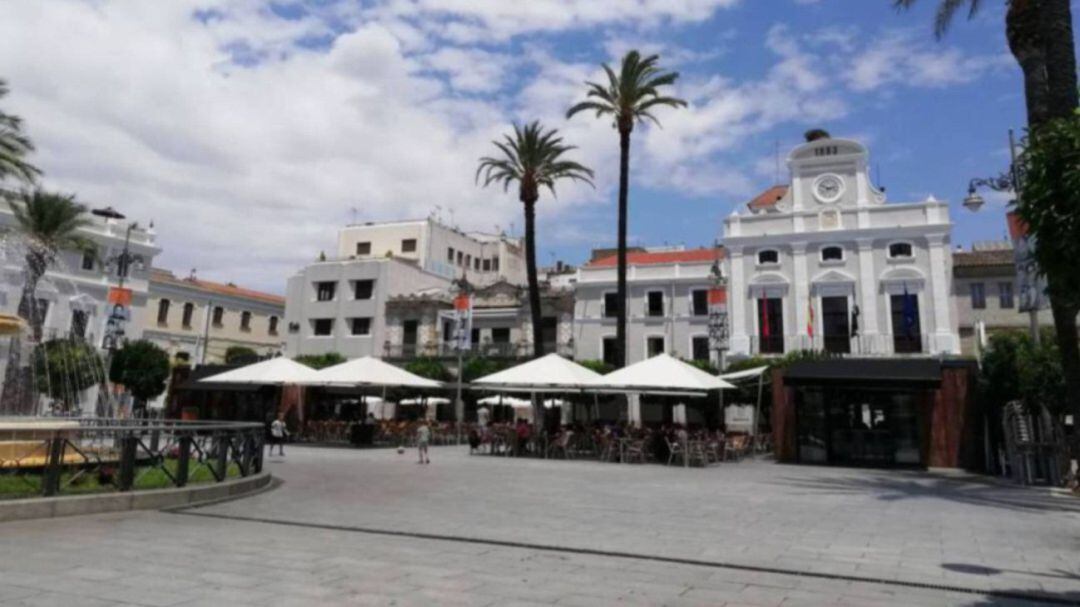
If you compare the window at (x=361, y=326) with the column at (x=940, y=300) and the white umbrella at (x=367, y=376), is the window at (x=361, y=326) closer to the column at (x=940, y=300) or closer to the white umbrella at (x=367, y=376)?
the white umbrella at (x=367, y=376)

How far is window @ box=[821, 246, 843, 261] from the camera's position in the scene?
1489 inches

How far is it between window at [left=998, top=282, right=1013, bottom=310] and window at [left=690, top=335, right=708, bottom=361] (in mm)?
17394

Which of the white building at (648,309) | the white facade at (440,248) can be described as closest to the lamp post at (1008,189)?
the white building at (648,309)

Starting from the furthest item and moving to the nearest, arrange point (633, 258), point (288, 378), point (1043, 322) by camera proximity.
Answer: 1. point (633, 258)
2. point (1043, 322)
3. point (288, 378)

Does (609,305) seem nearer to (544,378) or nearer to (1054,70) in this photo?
(544,378)

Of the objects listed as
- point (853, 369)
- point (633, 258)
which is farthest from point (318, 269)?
point (853, 369)

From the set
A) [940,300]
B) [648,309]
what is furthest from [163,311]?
[940,300]

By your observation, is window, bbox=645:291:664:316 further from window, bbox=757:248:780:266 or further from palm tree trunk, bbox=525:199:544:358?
palm tree trunk, bbox=525:199:544:358

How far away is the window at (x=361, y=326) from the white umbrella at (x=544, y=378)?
28648 mm

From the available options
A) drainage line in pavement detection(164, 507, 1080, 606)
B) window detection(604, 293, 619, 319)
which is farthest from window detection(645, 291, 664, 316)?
drainage line in pavement detection(164, 507, 1080, 606)

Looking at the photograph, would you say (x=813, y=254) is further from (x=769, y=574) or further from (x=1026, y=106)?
(x=769, y=574)

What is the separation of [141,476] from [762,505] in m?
10.3

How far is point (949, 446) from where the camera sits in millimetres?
21094

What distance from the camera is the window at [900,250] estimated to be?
36.5 metres
